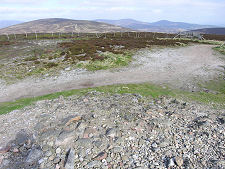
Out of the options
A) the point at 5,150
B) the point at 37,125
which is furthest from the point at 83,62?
the point at 5,150

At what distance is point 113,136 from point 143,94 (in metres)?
6.81

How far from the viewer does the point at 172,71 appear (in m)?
21.3

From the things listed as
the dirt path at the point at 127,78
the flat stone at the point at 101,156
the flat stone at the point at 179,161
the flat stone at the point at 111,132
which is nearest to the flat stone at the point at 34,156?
the flat stone at the point at 101,156

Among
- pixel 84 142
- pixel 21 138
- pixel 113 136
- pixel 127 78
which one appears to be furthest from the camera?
pixel 127 78

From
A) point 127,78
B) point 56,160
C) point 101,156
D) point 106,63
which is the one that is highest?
point 106,63

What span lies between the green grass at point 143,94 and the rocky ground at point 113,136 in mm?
1398

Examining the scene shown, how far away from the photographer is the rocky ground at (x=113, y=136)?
663cm

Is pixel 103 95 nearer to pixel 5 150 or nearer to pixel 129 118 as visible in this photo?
pixel 129 118

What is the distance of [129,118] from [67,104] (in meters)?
5.10

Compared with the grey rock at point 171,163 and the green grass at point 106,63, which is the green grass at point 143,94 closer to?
the grey rock at point 171,163

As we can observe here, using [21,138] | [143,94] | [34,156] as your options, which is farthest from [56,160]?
[143,94]

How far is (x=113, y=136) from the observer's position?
7.93 meters

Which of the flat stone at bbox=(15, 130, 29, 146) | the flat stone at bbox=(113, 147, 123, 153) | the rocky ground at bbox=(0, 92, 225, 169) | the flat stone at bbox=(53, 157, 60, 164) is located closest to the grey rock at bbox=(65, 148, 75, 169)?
the rocky ground at bbox=(0, 92, 225, 169)

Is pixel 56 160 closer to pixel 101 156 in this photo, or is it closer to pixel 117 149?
pixel 101 156
